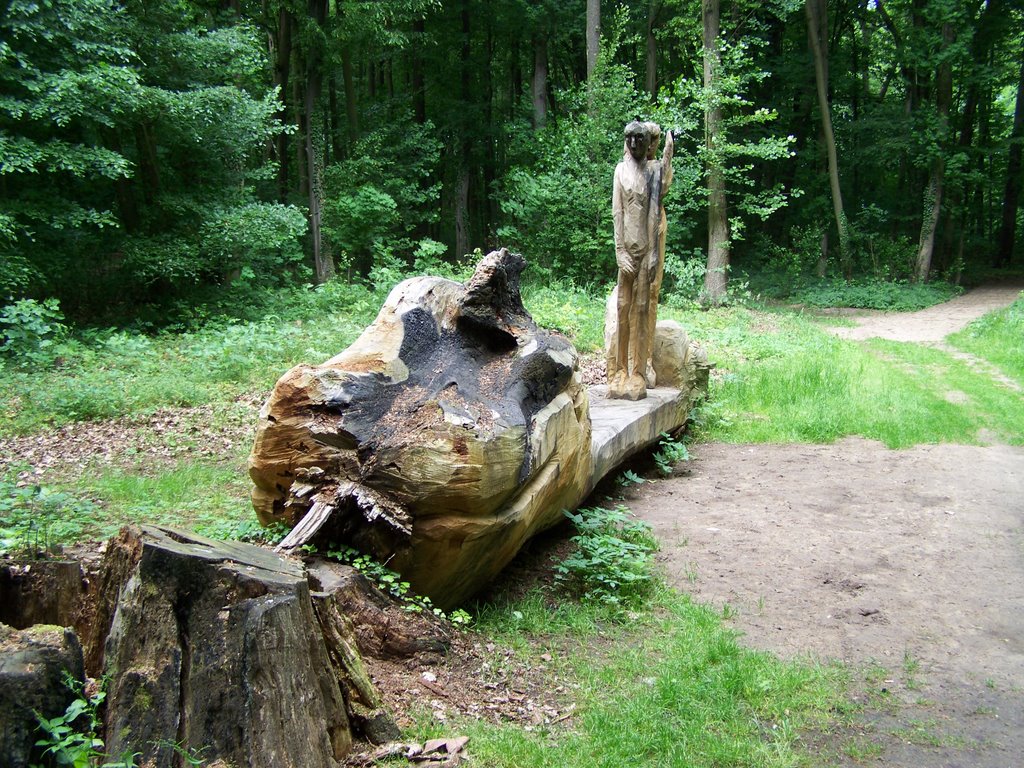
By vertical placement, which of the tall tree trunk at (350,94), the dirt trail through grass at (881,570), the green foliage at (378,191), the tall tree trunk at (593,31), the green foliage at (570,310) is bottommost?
the dirt trail through grass at (881,570)

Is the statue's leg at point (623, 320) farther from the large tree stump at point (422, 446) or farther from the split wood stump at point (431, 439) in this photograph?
the large tree stump at point (422, 446)

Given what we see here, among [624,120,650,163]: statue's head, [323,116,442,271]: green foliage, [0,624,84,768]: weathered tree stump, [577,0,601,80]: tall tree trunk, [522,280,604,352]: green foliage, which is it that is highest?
[577,0,601,80]: tall tree trunk

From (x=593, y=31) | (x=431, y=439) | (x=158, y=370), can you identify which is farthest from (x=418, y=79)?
(x=431, y=439)

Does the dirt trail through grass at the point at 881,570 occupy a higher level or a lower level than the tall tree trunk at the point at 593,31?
lower

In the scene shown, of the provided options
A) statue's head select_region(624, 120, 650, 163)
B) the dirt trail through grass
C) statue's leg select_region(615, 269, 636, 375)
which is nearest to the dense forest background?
statue's leg select_region(615, 269, 636, 375)

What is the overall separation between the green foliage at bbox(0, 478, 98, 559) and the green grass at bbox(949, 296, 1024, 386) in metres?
11.8

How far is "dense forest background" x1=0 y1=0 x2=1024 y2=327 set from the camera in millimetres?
12016

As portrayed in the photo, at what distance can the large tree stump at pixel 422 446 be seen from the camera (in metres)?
3.98

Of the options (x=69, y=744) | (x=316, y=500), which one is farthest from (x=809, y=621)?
(x=69, y=744)

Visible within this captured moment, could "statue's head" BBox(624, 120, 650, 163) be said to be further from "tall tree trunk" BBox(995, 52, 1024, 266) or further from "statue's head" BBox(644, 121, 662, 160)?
"tall tree trunk" BBox(995, 52, 1024, 266)

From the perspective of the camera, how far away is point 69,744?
7.45 ft

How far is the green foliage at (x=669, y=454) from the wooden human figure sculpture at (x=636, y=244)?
23.1 inches

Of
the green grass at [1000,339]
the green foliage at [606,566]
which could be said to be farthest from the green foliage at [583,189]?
the green foliage at [606,566]

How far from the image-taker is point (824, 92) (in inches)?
849
